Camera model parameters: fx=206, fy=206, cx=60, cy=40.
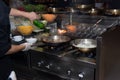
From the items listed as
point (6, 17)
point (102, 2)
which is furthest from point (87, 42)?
point (102, 2)

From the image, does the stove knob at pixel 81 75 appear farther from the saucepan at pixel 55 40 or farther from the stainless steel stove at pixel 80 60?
the saucepan at pixel 55 40

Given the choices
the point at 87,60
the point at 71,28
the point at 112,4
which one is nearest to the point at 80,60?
the point at 87,60

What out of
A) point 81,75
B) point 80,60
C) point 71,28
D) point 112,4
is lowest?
point 81,75

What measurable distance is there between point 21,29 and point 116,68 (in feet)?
3.20

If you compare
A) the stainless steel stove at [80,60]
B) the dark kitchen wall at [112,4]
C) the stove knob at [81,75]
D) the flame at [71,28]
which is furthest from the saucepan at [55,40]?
the dark kitchen wall at [112,4]

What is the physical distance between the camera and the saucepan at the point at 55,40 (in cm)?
163

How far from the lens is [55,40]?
5.78 feet

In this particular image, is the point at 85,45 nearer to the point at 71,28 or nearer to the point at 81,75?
the point at 81,75

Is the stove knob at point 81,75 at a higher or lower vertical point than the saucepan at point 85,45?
lower

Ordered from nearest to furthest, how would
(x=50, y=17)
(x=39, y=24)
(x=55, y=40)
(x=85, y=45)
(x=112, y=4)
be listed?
1. (x=85, y=45)
2. (x=55, y=40)
3. (x=39, y=24)
4. (x=50, y=17)
5. (x=112, y=4)

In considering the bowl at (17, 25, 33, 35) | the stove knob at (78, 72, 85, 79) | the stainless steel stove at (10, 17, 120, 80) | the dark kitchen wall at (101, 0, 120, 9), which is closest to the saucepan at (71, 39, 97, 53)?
the stainless steel stove at (10, 17, 120, 80)

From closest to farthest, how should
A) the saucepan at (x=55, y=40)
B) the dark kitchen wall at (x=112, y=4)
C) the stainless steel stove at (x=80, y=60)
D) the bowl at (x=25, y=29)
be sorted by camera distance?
1. the stainless steel stove at (x=80, y=60)
2. the saucepan at (x=55, y=40)
3. the bowl at (x=25, y=29)
4. the dark kitchen wall at (x=112, y=4)

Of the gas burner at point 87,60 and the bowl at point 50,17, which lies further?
the bowl at point 50,17

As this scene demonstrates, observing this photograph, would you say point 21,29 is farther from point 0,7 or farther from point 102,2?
point 102,2
